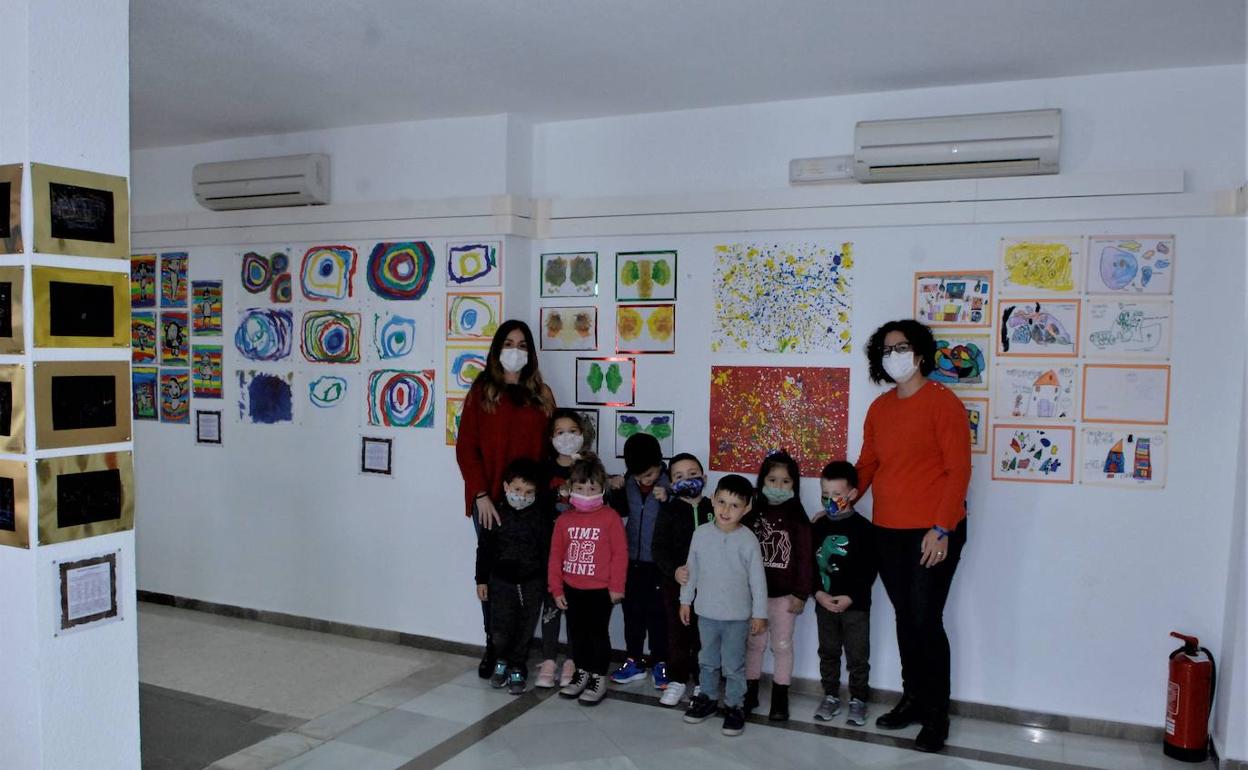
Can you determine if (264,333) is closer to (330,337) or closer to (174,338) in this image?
(330,337)

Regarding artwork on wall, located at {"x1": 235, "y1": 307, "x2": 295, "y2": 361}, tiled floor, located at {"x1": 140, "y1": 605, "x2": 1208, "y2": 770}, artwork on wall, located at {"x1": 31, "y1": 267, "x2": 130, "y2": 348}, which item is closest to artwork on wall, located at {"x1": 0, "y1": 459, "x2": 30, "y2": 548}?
artwork on wall, located at {"x1": 31, "y1": 267, "x2": 130, "y2": 348}

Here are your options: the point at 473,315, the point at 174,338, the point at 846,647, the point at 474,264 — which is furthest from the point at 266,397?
the point at 846,647

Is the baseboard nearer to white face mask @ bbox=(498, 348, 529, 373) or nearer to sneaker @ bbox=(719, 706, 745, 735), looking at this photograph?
sneaker @ bbox=(719, 706, 745, 735)

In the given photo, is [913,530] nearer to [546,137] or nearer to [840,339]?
[840,339]

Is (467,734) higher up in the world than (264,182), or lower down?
lower down

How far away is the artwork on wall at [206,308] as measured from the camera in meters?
5.18

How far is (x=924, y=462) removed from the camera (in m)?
3.53

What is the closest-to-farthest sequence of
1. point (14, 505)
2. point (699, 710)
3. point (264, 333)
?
point (14, 505) → point (699, 710) → point (264, 333)

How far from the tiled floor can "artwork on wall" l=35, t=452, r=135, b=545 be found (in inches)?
47.3

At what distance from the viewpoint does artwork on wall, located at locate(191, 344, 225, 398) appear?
17.1ft

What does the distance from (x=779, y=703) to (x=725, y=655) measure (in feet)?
1.10

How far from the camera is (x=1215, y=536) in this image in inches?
140

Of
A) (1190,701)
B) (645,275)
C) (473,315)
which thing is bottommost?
(1190,701)

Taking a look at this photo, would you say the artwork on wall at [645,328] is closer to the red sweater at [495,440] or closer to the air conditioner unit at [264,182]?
the red sweater at [495,440]
